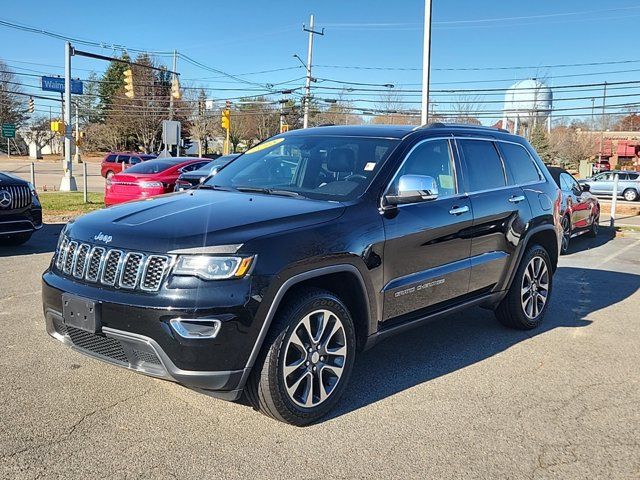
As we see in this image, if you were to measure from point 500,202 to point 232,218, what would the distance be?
269cm

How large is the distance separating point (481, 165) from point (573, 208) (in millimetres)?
7154

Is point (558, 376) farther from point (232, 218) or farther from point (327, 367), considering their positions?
point (232, 218)

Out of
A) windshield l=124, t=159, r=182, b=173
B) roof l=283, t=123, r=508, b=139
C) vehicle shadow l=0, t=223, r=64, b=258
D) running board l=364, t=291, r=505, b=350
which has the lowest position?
vehicle shadow l=0, t=223, r=64, b=258

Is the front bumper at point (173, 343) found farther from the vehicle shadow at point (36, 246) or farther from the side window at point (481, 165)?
the vehicle shadow at point (36, 246)

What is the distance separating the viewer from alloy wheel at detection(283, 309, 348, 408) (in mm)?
3451

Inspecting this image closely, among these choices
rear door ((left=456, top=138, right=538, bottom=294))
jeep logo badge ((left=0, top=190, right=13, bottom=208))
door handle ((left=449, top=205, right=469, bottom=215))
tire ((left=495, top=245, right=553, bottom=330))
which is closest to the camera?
door handle ((left=449, top=205, right=469, bottom=215))

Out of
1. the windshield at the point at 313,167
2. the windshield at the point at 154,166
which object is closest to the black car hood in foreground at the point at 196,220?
the windshield at the point at 313,167

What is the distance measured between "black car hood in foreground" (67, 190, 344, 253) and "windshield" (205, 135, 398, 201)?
292mm

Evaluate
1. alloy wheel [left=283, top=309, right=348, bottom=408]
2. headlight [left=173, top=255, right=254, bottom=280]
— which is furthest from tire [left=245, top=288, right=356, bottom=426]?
headlight [left=173, top=255, right=254, bottom=280]

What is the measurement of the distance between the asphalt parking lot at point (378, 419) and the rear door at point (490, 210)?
75cm

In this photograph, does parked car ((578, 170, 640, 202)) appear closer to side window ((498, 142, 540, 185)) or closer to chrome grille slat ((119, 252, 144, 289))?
side window ((498, 142, 540, 185))

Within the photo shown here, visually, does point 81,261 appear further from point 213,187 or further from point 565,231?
point 565,231

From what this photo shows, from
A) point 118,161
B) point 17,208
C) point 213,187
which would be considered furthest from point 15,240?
point 118,161

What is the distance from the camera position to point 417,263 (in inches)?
164
